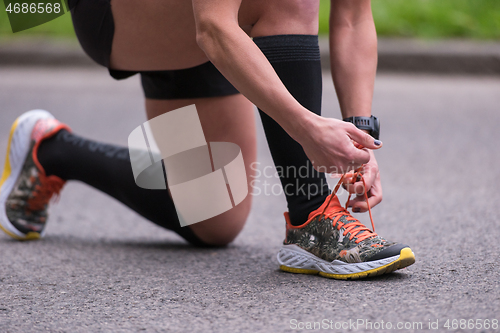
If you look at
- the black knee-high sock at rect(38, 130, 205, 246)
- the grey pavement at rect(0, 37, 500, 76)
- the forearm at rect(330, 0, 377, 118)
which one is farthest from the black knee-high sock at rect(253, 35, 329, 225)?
the grey pavement at rect(0, 37, 500, 76)

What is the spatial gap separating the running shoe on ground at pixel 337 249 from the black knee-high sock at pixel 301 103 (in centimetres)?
3

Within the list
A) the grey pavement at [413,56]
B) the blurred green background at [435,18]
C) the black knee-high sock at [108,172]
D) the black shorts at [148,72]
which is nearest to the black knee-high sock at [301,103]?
the black shorts at [148,72]

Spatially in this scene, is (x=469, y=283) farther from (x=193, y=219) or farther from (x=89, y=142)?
(x=89, y=142)

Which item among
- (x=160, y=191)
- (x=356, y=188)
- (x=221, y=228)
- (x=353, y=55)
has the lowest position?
(x=221, y=228)

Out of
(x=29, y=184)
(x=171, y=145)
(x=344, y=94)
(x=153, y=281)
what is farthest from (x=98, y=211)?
(x=344, y=94)

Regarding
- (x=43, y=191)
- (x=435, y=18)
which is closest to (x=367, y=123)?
(x=43, y=191)

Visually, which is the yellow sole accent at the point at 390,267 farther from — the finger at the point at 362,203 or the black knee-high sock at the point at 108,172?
the black knee-high sock at the point at 108,172

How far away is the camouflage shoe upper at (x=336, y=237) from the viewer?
3.81 ft

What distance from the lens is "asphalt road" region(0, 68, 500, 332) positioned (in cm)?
100

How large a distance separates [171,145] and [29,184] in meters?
0.42

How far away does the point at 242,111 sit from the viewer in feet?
5.12

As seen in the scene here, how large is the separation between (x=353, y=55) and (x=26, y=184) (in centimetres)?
97

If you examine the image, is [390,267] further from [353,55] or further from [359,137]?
[353,55]

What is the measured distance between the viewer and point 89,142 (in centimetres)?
165
